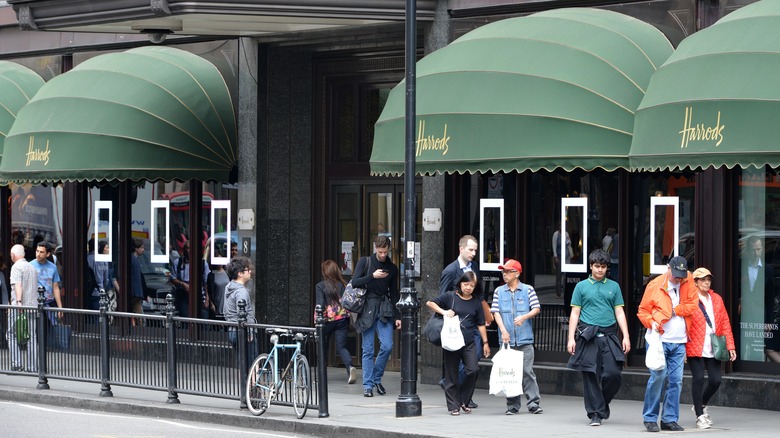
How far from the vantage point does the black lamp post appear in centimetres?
1470

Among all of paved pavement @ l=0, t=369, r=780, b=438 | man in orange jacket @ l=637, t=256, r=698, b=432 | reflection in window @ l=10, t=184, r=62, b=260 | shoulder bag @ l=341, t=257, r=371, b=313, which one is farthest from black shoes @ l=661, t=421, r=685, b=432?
reflection in window @ l=10, t=184, r=62, b=260

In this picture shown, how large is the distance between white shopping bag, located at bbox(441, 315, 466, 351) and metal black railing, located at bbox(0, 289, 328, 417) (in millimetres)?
1372

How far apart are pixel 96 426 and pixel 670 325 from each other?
6223 mm

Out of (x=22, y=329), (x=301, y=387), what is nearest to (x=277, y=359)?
(x=301, y=387)

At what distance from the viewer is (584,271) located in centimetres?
1738

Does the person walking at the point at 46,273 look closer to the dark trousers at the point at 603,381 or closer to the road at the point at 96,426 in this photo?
the road at the point at 96,426

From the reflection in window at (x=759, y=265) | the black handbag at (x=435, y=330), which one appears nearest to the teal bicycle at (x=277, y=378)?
the black handbag at (x=435, y=330)

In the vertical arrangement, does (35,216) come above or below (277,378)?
above

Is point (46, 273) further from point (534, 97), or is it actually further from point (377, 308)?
point (534, 97)

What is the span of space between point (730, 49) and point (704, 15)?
2035mm

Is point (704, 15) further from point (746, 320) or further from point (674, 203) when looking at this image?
point (746, 320)

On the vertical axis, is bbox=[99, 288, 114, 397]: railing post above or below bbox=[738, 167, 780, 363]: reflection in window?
below

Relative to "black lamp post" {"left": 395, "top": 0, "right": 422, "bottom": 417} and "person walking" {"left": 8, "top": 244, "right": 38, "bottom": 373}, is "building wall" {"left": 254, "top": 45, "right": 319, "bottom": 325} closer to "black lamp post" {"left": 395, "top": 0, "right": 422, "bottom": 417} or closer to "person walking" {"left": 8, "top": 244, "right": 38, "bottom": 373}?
"person walking" {"left": 8, "top": 244, "right": 38, "bottom": 373}

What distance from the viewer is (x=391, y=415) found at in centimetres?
1510
